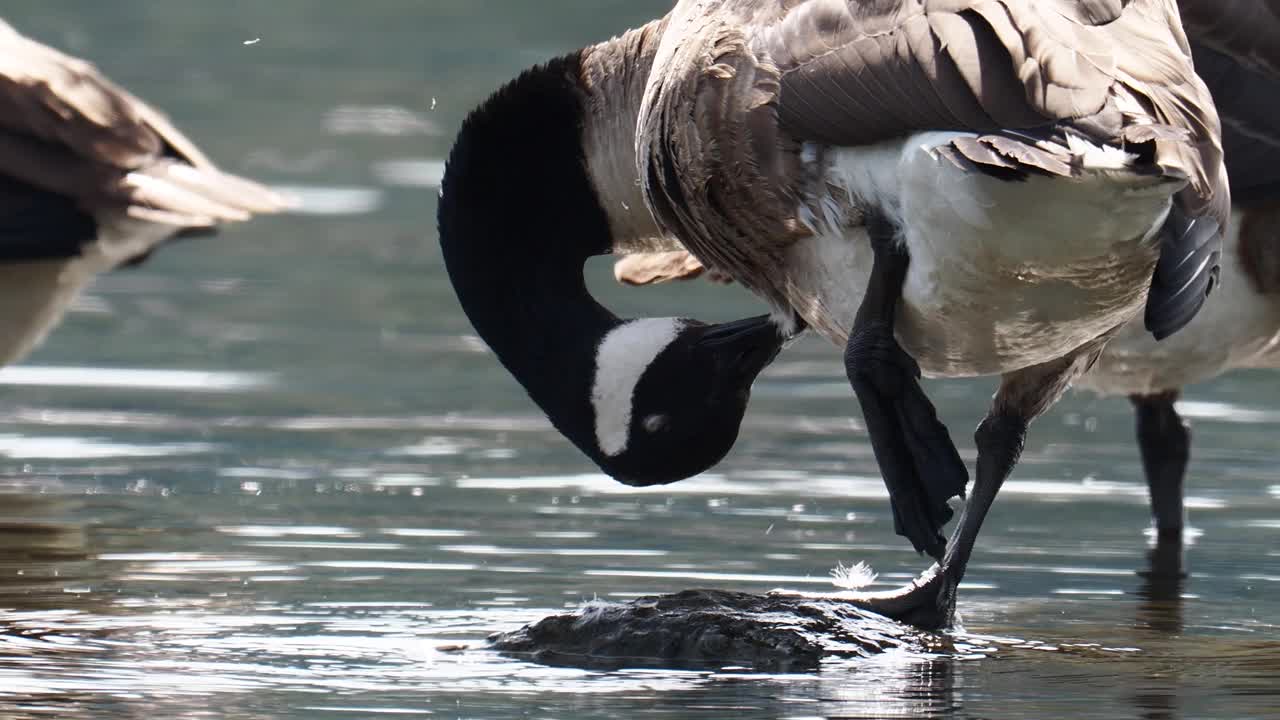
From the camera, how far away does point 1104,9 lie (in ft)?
21.3

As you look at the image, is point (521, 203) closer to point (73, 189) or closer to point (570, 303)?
point (570, 303)

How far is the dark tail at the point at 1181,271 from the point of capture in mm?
5902

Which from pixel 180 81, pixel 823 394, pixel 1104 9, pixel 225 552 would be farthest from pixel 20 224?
pixel 180 81

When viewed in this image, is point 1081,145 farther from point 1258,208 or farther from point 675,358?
point 1258,208

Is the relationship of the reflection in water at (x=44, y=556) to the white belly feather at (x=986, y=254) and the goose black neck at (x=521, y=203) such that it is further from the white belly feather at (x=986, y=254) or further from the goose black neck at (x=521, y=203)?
the white belly feather at (x=986, y=254)

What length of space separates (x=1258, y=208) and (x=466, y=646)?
131 inches

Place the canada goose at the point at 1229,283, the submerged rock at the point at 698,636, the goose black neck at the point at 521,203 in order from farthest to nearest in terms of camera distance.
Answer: the canada goose at the point at 1229,283 → the goose black neck at the point at 521,203 → the submerged rock at the point at 698,636

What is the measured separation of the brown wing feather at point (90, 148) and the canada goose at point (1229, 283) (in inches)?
141

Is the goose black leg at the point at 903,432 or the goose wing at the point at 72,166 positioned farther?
the goose wing at the point at 72,166

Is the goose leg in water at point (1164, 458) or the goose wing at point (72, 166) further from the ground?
the goose wing at point (72, 166)

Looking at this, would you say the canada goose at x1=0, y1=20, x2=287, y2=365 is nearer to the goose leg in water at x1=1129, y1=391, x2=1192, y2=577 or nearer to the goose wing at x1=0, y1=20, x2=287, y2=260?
the goose wing at x1=0, y1=20, x2=287, y2=260

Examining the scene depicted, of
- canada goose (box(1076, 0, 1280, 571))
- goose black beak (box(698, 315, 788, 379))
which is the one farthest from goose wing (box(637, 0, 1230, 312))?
canada goose (box(1076, 0, 1280, 571))

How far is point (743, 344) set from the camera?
24.9 feet

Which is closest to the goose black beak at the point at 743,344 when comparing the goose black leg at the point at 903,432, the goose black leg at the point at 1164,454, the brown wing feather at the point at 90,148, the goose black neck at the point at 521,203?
the goose black leg at the point at 903,432
